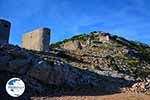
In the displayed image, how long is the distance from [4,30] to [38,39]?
486 cm

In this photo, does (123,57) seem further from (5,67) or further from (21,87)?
(21,87)

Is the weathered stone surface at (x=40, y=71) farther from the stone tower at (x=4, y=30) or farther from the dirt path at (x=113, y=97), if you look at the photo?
the stone tower at (x=4, y=30)

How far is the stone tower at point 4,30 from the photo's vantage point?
36.3 meters

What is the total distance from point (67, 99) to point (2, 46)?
327 inches

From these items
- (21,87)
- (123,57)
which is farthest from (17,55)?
(123,57)

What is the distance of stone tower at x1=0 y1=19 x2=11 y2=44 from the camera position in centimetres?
3634

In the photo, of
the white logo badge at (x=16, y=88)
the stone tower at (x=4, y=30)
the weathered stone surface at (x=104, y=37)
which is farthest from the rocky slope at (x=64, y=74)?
A: the weathered stone surface at (x=104, y=37)

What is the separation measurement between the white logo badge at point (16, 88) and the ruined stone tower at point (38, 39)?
21.1 metres

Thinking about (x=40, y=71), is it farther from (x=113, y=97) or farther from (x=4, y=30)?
(x=4, y=30)

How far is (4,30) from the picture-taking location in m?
36.6

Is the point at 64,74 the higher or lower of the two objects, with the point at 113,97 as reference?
higher

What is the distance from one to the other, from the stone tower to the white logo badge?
17.7 metres

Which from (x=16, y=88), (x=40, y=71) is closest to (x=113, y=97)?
(x=40, y=71)

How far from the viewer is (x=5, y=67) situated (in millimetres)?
28328
